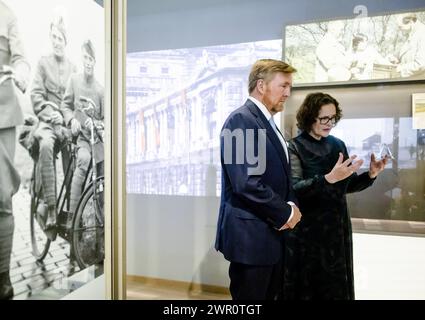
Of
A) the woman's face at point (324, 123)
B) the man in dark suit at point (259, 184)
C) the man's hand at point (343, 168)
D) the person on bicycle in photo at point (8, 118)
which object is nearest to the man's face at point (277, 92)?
the man in dark suit at point (259, 184)

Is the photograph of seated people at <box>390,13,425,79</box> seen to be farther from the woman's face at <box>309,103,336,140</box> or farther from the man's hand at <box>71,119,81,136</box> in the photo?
the man's hand at <box>71,119,81,136</box>

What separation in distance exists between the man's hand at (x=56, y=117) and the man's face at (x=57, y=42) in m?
0.21

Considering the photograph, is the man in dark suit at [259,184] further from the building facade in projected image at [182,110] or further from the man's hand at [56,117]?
the man's hand at [56,117]

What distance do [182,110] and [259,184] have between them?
48cm

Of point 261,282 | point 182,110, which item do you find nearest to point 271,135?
point 182,110

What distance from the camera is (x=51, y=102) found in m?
1.19

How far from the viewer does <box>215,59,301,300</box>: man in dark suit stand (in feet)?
4.39

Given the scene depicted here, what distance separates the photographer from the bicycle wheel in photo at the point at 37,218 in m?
1.14

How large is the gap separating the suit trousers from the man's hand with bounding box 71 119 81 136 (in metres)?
0.86

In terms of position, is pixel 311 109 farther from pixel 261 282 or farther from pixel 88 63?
pixel 88 63

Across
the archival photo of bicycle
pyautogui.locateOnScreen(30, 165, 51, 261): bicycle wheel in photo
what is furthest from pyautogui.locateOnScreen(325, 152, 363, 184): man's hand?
pyautogui.locateOnScreen(30, 165, 51, 261): bicycle wheel in photo

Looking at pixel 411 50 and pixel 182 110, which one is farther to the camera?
pixel 182 110
